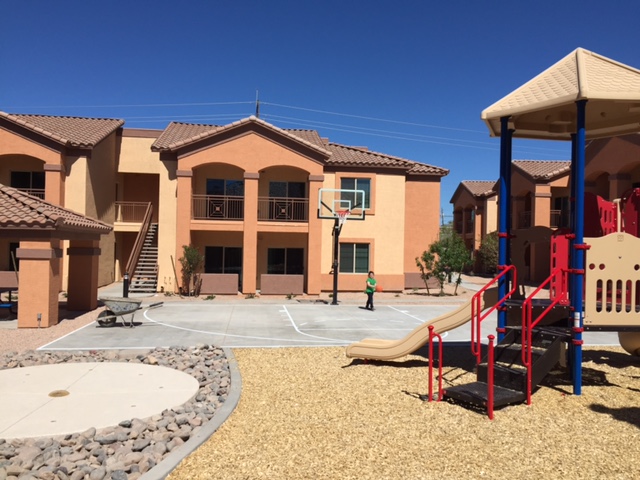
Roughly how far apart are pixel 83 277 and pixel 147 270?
24.4 feet

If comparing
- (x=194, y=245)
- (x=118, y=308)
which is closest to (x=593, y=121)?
(x=118, y=308)

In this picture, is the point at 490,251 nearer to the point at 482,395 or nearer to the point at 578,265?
the point at 578,265

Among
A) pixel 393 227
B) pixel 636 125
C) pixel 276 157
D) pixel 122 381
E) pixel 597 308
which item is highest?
pixel 276 157

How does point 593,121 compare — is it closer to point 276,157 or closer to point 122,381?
point 122,381

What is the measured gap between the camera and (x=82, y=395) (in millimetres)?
7711

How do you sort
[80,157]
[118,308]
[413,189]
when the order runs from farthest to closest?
[413,189] → [80,157] → [118,308]

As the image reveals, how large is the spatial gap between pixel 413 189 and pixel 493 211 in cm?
1754

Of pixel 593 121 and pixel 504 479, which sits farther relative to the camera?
pixel 593 121

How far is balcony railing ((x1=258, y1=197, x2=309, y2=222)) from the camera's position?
86.7 feet

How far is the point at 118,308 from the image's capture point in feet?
48.6

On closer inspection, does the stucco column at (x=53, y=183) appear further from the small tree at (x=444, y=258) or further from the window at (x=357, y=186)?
the small tree at (x=444, y=258)

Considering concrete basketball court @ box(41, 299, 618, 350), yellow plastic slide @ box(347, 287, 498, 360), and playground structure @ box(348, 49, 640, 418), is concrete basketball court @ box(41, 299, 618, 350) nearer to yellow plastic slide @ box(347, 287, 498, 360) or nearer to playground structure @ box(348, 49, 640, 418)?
yellow plastic slide @ box(347, 287, 498, 360)

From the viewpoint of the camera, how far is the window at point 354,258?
26.6 meters

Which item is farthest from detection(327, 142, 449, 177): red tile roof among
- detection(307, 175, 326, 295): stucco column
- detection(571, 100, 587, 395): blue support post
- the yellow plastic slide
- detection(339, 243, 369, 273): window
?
detection(571, 100, 587, 395): blue support post
